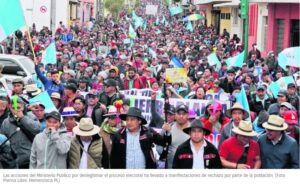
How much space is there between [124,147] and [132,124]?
256 mm

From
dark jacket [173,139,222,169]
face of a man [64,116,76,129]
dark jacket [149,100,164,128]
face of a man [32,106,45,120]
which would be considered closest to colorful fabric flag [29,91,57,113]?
face of a man [32,106,45,120]

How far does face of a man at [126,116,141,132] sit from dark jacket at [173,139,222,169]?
56 centimetres

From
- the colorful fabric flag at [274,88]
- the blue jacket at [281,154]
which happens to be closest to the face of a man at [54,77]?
the colorful fabric flag at [274,88]

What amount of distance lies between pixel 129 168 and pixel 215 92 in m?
5.40

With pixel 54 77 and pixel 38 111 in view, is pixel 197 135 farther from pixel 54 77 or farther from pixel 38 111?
pixel 54 77

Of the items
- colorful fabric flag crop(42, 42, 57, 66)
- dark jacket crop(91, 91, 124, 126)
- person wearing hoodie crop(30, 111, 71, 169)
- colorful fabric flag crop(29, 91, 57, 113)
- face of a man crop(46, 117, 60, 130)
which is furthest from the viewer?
colorful fabric flag crop(42, 42, 57, 66)

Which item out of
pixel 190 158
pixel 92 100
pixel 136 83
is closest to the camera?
pixel 190 158

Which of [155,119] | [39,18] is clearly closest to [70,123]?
[155,119]

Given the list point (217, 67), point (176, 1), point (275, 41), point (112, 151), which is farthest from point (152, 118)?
point (176, 1)

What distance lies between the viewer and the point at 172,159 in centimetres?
809

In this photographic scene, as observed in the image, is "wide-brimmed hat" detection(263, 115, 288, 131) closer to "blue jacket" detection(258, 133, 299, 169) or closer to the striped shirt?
"blue jacket" detection(258, 133, 299, 169)

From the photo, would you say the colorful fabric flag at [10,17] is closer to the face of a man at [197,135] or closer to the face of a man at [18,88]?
the face of a man at [18,88]

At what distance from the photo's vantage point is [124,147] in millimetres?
7793

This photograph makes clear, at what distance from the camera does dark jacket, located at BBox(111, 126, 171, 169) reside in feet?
25.6
